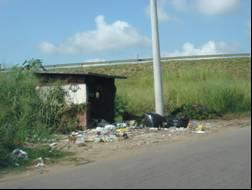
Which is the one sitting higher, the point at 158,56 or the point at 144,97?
the point at 158,56

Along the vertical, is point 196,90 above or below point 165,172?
above

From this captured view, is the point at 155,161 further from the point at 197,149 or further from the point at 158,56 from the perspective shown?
the point at 158,56

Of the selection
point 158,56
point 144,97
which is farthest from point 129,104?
point 158,56

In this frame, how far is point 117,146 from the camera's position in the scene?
1344cm

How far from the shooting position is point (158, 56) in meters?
21.5

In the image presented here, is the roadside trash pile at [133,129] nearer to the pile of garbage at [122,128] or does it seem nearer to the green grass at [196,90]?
the pile of garbage at [122,128]

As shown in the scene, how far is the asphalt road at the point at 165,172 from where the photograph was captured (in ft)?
25.3

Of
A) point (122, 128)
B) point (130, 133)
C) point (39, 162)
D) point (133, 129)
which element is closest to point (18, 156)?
point (39, 162)

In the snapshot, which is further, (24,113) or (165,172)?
(24,113)

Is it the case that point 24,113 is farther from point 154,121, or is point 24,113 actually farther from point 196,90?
point 196,90

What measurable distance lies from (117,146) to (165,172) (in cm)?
485

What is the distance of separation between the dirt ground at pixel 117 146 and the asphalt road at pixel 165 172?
52 centimetres

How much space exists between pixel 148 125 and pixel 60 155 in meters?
7.67

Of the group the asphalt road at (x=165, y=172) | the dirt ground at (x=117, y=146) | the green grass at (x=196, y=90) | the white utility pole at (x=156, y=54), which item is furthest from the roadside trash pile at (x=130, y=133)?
the asphalt road at (x=165, y=172)
